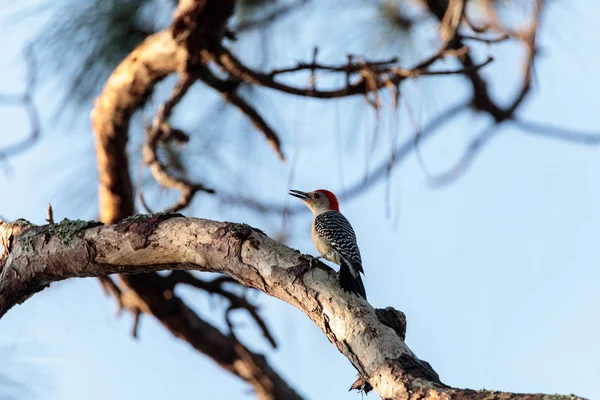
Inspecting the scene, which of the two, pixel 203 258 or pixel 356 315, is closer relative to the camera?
pixel 356 315

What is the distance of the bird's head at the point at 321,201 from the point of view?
4352mm

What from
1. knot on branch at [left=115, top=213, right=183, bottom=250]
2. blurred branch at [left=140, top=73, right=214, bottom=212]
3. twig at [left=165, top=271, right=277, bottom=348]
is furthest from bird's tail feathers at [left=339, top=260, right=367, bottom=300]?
twig at [left=165, top=271, right=277, bottom=348]

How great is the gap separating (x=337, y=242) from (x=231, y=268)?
965 mm

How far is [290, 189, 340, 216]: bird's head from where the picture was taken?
4.35 meters

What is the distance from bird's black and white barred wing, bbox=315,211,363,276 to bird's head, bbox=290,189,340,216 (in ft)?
1.34

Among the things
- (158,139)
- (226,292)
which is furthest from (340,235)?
(226,292)

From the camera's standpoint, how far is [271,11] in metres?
4.73

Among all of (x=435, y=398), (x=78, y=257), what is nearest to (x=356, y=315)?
(x=435, y=398)

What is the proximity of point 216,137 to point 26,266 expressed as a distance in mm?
2412

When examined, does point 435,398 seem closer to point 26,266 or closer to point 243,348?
point 26,266

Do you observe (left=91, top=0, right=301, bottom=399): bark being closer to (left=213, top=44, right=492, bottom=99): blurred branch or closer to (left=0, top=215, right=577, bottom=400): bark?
(left=213, top=44, right=492, bottom=99): blurred branch

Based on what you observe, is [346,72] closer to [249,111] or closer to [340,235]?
[340,235]

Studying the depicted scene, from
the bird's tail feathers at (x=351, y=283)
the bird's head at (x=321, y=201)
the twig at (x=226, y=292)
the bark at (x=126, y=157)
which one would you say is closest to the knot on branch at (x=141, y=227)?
the bird's tail feathers at (x=351, y=283)

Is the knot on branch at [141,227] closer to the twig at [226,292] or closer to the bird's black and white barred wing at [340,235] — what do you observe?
the bird's black and white barred wing at [340,235]
